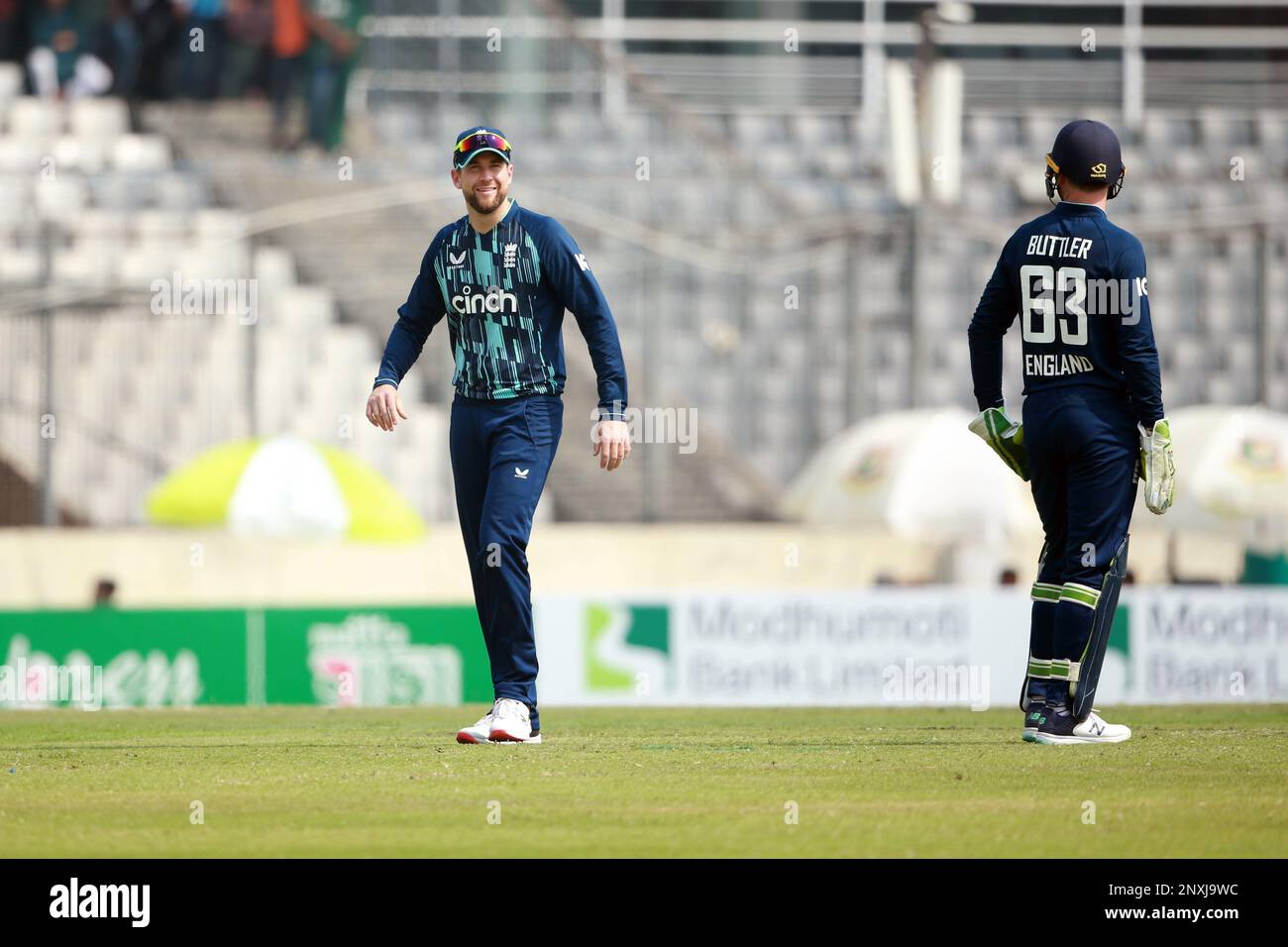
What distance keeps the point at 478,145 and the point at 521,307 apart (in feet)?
1.88

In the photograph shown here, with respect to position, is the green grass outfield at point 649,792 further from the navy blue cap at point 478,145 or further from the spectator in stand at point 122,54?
the spectator in stand at point 122,54

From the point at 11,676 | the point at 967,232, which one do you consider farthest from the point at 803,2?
the point at 11,676

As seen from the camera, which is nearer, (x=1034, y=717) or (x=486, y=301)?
(x=1034, y=717)

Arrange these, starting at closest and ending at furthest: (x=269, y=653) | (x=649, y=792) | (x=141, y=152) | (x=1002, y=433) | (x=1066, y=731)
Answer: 1. (x=649, y=792)
2. (x=1066, y=731)
3. (x=1002, y=433)
4. (x=269, y=653)
5. (x=141, y=152)

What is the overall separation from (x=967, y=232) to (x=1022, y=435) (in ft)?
41.5

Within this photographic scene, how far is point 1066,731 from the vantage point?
7355mm

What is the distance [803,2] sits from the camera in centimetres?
2747

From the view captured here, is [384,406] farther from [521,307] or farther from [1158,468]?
[1158,468]

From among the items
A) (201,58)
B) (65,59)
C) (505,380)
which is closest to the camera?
(505,380)

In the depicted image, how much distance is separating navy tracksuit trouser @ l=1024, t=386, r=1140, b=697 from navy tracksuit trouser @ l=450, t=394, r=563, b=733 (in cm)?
171

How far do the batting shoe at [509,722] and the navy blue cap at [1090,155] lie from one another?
2588mm

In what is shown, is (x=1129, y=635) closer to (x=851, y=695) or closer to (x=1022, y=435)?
(x=851, y=695)

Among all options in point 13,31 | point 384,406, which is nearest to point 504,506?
point 384,406

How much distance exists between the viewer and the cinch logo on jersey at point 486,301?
7.51 m
